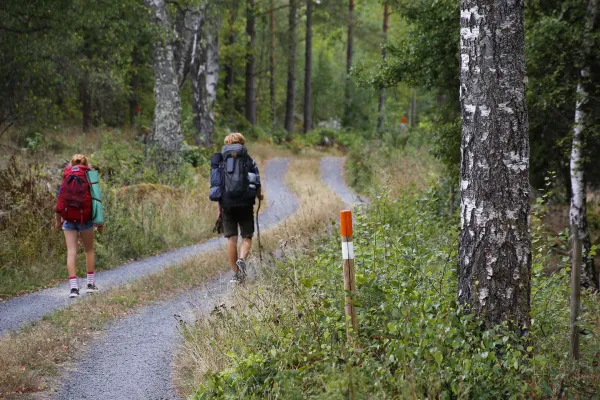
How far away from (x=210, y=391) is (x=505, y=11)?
3785 mm

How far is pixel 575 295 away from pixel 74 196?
660 cm

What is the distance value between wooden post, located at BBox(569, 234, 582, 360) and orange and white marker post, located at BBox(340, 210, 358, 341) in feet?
5.18

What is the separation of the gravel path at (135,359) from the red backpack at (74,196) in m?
1.67

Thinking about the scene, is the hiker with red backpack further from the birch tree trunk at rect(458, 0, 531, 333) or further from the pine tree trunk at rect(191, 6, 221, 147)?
the pine tree trunk at rect(191, 6, 221, 147)

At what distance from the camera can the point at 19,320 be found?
753 cm

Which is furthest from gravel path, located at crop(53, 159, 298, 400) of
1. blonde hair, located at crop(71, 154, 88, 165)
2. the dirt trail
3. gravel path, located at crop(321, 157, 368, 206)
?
gravel path, located at crop(321, 157, 368, 206)

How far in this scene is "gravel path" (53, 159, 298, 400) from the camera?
18.2ft

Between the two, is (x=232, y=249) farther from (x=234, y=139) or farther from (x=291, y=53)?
(x=291, y=53)

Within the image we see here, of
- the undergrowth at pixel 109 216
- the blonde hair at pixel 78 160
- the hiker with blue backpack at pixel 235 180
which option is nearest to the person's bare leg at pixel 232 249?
the hiker with blue backpack at pixel 235 180

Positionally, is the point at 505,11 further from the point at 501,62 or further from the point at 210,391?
the point at 210,391

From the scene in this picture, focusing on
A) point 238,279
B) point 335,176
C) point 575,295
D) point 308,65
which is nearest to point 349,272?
point 575,295

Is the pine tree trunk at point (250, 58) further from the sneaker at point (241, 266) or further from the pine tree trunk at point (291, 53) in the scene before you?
the sneaker at point (241, 266)

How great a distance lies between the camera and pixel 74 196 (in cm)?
829

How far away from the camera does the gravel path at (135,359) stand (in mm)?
5535
